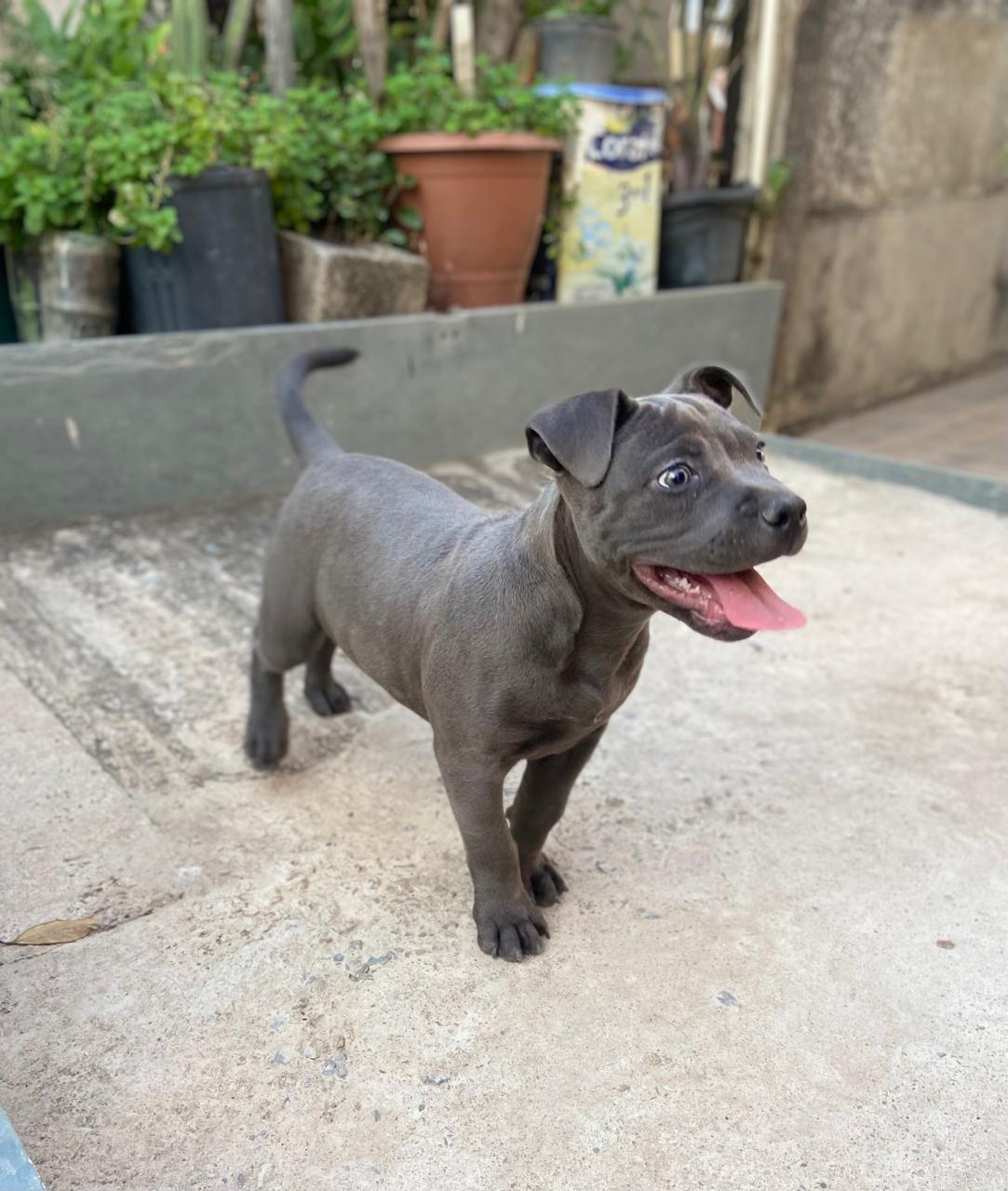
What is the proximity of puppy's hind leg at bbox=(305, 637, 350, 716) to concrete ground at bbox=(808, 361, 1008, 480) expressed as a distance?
188 inches

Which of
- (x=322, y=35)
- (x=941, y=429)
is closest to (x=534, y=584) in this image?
(x=322, y=35)

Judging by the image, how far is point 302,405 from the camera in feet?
10.5

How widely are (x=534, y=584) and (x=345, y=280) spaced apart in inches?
137

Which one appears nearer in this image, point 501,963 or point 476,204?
point 501,963

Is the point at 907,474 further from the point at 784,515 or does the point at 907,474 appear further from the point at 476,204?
the point at 784,515

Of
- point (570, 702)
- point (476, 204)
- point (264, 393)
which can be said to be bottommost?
point (264, 393)

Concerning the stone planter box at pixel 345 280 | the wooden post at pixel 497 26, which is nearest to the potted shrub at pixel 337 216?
the stone planter box at pixel 345 280

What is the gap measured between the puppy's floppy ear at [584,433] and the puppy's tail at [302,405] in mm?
1198

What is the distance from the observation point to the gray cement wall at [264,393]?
14.6ft

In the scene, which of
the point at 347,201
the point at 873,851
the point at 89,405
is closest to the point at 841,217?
the point at 347,201

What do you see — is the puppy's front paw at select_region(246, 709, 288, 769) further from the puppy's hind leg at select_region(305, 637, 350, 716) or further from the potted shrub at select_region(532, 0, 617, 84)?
the potted shrub at select_region(532, 0, 617, 84)

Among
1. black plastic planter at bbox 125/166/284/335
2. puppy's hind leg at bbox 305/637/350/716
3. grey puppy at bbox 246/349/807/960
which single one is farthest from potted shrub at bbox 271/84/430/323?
grey puppy at bbox 246/349/807/960

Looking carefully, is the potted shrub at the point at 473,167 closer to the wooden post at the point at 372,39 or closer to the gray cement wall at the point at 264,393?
→ the wooden post at the point at 372,39

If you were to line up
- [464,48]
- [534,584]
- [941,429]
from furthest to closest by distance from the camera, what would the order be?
[941,429], [464,48], [534,584]
